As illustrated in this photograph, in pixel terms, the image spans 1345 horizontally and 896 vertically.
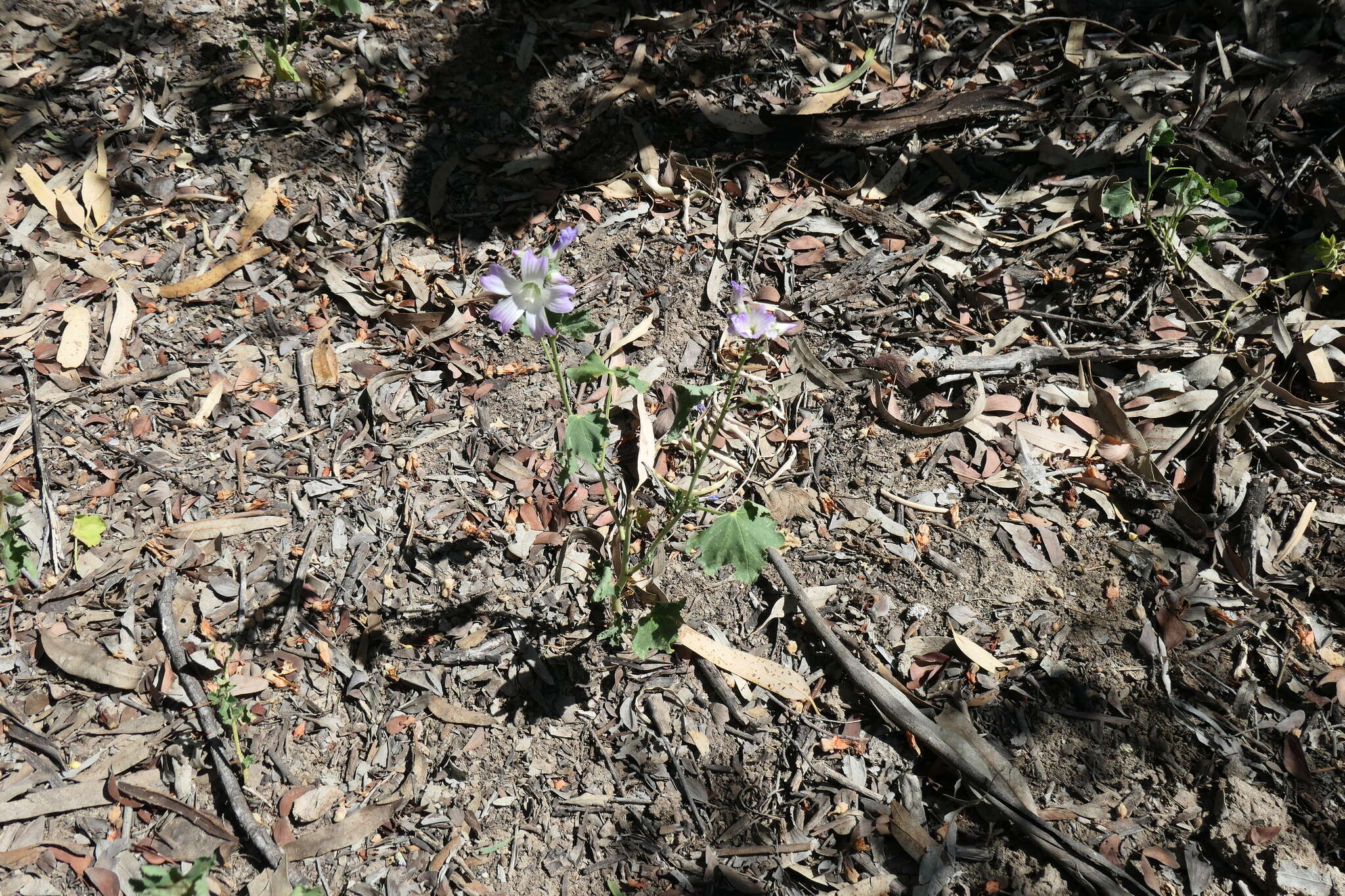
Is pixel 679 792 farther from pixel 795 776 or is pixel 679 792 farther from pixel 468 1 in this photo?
pixel 468 1

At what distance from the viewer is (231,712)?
206 centimetres

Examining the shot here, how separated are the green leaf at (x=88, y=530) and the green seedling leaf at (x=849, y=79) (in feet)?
9.28

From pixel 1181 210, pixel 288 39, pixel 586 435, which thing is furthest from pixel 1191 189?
pixel 288 39

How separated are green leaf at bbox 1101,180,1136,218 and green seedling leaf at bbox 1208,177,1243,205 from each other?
222 mm

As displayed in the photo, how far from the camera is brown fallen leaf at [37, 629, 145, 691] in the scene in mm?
2197

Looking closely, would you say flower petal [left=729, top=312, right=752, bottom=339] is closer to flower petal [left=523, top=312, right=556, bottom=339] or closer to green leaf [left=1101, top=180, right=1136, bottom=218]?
flower petal [left=523, top=312, right=556, bottom=339]

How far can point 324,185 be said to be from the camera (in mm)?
3104

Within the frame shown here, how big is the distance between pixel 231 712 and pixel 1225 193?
10.7ft

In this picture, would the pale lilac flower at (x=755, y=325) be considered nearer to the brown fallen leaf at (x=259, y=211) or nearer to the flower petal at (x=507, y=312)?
the flower petal at (x=507, y=312)

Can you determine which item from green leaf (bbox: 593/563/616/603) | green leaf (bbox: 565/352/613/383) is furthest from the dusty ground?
green leaf (bbox: 565/352/613/383)

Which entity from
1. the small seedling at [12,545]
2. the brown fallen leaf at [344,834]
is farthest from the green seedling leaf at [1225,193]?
the small seedling at [12,545]

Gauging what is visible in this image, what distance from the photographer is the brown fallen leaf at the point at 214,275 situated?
2836 millimetres

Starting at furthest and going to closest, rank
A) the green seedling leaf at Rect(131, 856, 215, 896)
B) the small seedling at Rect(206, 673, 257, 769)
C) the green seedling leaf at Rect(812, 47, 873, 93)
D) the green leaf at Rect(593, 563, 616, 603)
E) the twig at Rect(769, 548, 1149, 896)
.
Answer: the green seedling leaf at Rect(812, 47, 873, 93) → the green leaf at Rect(593, 563, 616, 603) → the small seedling at Rect(206, 673, 257, 769) → the twig at Rect(769, 548, 1149, 896) → the green seedling leaf at Rect(131, 856, 215, 896)

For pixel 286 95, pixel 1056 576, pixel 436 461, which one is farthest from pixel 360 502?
pixel 1056 576
